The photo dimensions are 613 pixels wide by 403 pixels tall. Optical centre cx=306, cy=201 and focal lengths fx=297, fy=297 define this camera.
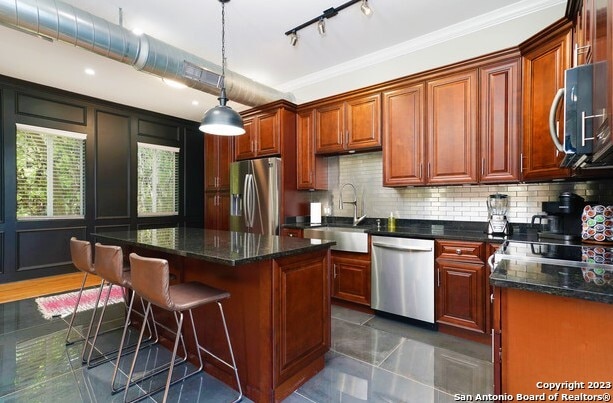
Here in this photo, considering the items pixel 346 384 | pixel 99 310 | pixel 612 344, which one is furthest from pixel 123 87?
pixel 612 344

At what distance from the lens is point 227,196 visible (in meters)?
4.84

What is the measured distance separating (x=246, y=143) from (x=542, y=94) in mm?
3459

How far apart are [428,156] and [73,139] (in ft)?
17.7

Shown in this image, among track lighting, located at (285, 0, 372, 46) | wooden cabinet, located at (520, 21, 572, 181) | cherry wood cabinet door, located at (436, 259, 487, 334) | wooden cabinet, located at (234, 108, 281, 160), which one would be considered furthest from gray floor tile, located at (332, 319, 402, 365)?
track lighting, located at (285, 0, 372, 46)

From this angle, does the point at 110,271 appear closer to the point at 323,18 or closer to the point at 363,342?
the point at 363,342

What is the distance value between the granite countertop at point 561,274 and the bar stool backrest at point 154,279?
57.0 inches

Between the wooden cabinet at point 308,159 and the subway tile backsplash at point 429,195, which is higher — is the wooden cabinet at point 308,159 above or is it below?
above

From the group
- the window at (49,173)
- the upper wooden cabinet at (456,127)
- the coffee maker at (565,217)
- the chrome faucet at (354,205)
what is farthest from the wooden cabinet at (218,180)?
the coffee maker at (565,217)

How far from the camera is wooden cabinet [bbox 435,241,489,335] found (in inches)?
98.0

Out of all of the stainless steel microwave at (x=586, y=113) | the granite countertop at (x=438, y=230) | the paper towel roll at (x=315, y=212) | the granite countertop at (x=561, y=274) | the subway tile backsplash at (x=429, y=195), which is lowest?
the granite countertop at (x=438, y=230)

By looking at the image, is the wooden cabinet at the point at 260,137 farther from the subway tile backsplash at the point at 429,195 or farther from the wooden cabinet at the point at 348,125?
the subway tile backsplash at the point at 429,195

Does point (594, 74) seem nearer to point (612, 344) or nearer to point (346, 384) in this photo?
point (612, 344)

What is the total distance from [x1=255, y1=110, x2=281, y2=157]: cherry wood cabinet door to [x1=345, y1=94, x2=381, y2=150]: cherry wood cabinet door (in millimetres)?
967

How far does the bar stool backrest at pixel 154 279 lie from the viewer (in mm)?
1497
